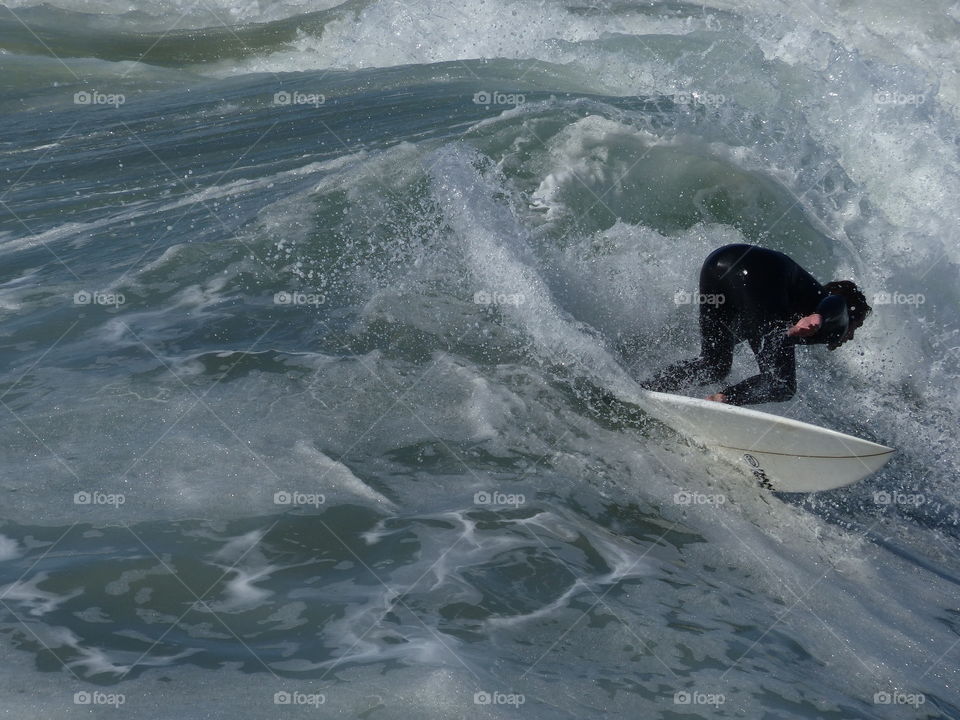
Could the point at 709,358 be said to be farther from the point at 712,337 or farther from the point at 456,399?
the point at 456,399

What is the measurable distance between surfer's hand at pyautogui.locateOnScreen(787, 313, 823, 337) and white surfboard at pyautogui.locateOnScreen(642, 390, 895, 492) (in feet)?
1.67

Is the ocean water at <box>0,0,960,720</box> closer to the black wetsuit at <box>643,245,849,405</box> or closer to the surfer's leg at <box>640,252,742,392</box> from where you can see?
the surfer's leg at <box>640,252,742,392</box>

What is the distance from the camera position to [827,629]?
4004 millimetres

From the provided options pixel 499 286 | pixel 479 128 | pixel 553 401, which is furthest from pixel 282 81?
pixel 553 401

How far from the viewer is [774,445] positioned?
5.26 m

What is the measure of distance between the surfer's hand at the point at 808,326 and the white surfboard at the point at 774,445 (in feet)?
1.67

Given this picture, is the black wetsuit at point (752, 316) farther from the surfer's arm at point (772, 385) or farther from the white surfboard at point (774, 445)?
the white surfboard at point (774, 445)

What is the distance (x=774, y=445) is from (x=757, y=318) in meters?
0.80

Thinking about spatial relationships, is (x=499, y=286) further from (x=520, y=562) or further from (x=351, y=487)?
(x=520, y=562)

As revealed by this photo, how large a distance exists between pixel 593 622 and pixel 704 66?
9.78 metres

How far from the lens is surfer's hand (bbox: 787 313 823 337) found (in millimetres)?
5297

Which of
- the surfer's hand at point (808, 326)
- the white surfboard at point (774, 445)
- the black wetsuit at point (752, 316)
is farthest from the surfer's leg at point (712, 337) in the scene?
the surfer's hand at point (808, 326)

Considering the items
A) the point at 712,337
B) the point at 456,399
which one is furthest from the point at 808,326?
the point at 456,399

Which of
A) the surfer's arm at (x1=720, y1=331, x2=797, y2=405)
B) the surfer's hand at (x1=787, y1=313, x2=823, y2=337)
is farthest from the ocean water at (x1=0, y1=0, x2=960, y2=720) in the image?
the surfer's hand at (x1=787, y1=313, x2=823, y2=337)
